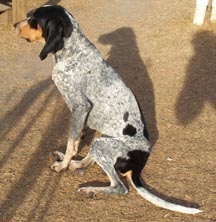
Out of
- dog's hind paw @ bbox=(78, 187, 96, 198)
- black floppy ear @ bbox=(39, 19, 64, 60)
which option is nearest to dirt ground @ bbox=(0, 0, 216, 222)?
dog's hind paw @ bbox=(78, 187, 96, 198)

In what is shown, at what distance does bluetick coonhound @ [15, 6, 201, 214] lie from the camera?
4.81 m

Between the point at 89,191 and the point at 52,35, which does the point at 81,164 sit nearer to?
the point at 89,191

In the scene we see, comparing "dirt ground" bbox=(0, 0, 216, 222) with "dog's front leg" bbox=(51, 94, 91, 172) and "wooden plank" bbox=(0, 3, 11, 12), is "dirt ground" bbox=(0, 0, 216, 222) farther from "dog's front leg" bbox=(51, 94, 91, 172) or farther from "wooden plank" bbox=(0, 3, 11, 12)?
"wooden plank" bbox=(0, 3, 11, 12)

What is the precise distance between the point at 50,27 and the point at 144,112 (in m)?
2.24

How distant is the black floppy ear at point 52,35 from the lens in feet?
15.5

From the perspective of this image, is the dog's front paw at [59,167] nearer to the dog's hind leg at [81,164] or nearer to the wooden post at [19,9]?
the dog's hind leg at [81,164]

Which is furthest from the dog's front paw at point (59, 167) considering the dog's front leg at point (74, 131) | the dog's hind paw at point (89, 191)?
the dog's hind paw at point (89, 191)

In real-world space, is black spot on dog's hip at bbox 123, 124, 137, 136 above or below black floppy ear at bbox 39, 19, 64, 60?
below

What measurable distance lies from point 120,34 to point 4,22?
6.95 feet

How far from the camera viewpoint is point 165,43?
9.12 metres

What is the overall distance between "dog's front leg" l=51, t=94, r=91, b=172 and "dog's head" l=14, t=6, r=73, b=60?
1.90 ft

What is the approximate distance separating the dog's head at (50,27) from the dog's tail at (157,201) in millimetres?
1412

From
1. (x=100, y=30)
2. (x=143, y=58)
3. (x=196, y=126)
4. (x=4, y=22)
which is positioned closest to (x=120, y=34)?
(x=100, y=30)

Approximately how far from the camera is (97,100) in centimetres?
497
